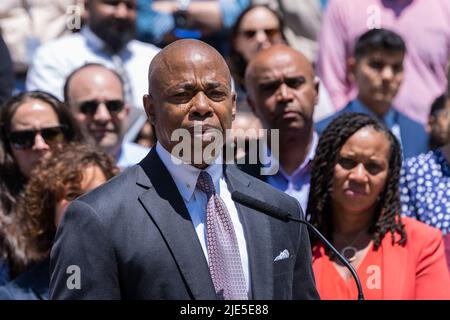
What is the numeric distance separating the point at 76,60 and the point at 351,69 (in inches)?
68.5

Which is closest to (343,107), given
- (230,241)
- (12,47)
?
(12,47)

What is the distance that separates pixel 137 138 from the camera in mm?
6973

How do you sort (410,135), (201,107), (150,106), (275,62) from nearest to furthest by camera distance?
(201,107) < (150,106) < (275,62) < (410,135)

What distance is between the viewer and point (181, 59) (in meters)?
3.42

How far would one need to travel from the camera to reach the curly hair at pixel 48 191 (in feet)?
16.2

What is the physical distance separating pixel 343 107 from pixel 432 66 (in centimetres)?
74

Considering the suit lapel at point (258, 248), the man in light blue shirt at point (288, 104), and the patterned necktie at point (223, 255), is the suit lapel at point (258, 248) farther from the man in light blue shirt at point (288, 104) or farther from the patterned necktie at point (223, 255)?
the man in light blue shirt at point (288, 104)

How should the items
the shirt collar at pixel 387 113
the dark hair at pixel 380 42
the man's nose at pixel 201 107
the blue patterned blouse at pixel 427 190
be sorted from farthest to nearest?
1. the dark hair at pixel 380 42
2. the shirt collar at pixel 387 113
3. the blue patterned blouse at pixel 427 190
4. the man's nose at pixel 201 107

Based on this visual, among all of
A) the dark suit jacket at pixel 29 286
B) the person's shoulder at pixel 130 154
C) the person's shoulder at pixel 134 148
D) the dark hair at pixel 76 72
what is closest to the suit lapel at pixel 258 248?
the dark suit jacket at pixel 29 286

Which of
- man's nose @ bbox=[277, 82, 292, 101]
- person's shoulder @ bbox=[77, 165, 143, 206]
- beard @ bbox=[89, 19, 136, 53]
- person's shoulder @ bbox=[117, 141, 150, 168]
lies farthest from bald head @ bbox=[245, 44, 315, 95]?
person's shoulder @ bbox=[77, 165, 143, 206]

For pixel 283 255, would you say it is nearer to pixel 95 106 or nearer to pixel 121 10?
pixel 95 106

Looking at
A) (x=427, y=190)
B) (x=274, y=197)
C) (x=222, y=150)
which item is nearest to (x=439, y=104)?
(x=427, y=190)

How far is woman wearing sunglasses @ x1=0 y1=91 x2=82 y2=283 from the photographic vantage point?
553 cm

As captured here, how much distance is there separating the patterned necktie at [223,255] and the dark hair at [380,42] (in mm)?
3511
